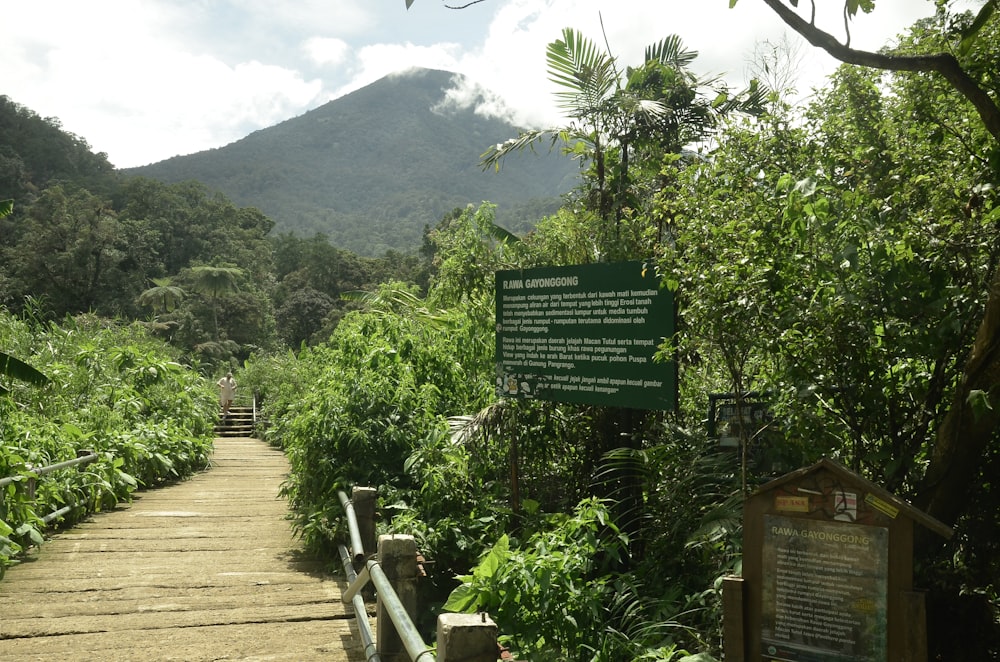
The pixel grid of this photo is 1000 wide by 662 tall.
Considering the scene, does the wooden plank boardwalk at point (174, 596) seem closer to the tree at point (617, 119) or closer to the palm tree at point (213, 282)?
the tree at point (617, 119)

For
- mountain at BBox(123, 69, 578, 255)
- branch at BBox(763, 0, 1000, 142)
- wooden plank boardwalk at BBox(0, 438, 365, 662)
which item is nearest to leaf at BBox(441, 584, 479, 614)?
wooden plank boardwalk at BBox(0, 438, 365, 662)

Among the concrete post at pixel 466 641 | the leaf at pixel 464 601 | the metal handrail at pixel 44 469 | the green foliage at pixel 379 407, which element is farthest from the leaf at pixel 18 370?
the concrete post at pixel 466 641

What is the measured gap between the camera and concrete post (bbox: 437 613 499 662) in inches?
101

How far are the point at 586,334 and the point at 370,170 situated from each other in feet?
503

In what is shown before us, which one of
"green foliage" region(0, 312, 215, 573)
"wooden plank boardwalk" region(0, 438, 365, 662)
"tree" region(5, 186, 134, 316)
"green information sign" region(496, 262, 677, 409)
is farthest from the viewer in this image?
"tree" region(5, 186, 134, 316)

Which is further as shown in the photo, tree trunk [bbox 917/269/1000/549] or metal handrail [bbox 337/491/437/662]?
tree trunk [bbox 917/269/1000/549]

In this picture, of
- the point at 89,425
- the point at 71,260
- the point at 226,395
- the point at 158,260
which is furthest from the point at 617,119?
the point at 158,260

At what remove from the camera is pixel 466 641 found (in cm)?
258

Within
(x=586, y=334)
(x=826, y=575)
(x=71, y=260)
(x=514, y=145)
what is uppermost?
(x=71, y=260)

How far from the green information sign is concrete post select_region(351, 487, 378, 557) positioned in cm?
111

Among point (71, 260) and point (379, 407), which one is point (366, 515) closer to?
point (379, 407)

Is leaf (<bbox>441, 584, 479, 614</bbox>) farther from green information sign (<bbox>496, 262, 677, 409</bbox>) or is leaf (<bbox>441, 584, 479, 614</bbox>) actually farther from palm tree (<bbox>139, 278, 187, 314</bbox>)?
palm tree (<bbox>139, 278, 187, 314</bbox>)

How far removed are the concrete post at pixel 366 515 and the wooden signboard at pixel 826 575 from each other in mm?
2901

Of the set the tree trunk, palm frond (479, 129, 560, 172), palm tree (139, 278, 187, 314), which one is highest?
palm tree (139, 278, 187, 314)
